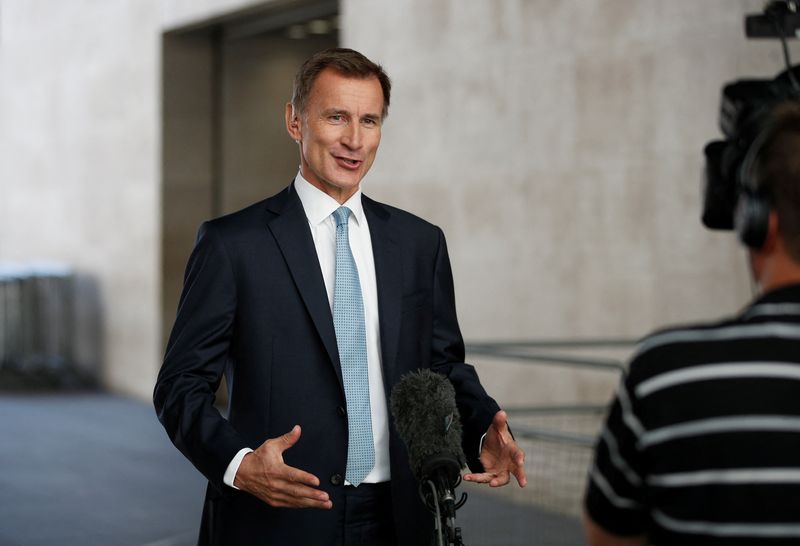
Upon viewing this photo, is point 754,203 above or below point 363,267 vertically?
above

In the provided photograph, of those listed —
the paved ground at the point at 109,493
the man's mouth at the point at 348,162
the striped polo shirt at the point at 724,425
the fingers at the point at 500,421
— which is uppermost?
the man's mouth at the point at 348,162

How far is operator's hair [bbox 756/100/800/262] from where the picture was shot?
1.65m

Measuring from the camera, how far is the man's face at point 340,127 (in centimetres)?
285

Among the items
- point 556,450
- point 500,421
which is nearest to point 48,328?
point 556,450

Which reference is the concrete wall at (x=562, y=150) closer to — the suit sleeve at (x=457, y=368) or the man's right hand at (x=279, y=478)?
the suit sleeve at (x=457, y=368)

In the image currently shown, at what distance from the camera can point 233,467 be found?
253 centimetres

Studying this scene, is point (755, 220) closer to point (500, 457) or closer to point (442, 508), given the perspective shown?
point (442, 508)

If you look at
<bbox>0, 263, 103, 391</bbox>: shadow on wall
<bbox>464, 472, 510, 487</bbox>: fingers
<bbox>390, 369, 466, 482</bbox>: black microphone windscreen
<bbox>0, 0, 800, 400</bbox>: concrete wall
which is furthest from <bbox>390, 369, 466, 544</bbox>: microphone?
<bbox>0, 263, 103, 391</bbox>: shadow on wall

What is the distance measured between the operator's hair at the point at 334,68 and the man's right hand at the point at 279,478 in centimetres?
87

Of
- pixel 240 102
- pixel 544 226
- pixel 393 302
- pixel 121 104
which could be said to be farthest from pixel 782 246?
pixel 121 104

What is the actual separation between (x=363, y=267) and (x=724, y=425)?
4.57 feet

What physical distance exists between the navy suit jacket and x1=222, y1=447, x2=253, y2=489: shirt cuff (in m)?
0.12

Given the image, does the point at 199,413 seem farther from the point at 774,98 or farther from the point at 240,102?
the point at 240,102

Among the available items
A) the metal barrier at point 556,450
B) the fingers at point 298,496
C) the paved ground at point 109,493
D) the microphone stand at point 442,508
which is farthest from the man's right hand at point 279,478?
the paved ground at point 109,493
